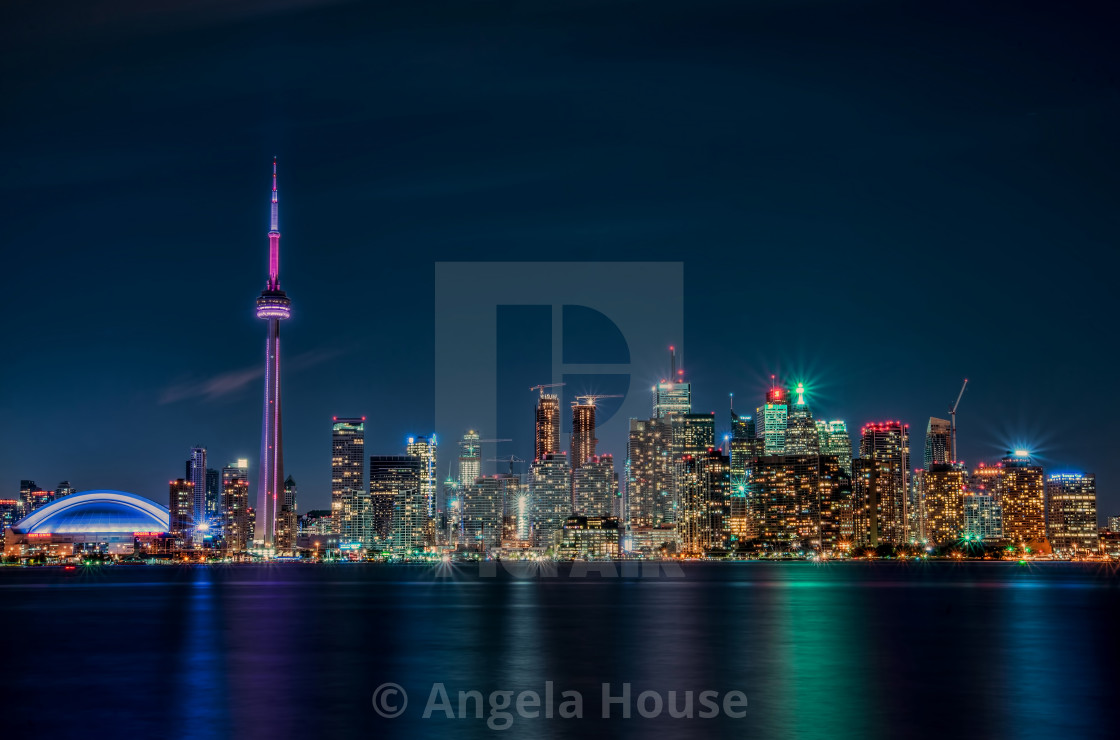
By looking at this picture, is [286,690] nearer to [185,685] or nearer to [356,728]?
[185,685]

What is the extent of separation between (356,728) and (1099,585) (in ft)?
599

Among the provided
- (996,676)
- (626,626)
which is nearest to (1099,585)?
(626,626)

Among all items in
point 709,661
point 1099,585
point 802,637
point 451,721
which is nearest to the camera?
point 451,721

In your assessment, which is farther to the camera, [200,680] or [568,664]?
[568,664]

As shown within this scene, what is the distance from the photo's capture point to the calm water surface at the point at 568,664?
44.6m

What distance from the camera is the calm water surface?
44594 mm

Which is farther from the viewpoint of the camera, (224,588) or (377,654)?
(224,588)

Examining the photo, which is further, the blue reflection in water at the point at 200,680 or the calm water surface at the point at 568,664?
the calm water surface at the point at 568,664

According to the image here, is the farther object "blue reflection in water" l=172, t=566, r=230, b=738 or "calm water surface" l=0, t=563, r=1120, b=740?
"calm water surface" l=0, t=563, r=1120, b=740

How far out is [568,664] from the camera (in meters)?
66.4

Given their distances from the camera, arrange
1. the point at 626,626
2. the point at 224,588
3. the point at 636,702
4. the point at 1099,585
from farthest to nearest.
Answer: the point at 1099,585, the point at 224,588, the point at 626,626, the point at 636,702

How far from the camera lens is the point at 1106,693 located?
55.2 metres

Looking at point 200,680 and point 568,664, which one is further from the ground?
point 200,680

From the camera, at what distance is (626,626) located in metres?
96.6
